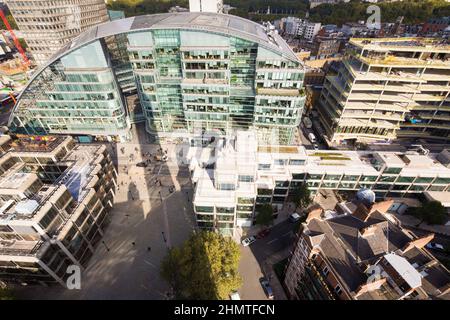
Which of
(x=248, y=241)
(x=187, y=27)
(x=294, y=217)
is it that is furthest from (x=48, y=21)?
(x=294, y=217)

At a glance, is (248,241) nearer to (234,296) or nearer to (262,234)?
(262,234)

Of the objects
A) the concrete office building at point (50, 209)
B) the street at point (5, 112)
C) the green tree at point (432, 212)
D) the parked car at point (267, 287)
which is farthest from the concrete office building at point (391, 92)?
A: the street at point (5, 112)

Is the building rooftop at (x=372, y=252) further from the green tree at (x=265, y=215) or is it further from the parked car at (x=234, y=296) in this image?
the parked car at (x=234, y=296)

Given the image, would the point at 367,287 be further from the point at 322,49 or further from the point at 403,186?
the point at 322,49

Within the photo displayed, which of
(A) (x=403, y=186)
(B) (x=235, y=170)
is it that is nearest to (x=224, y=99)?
(B) (x=235, y=170)
